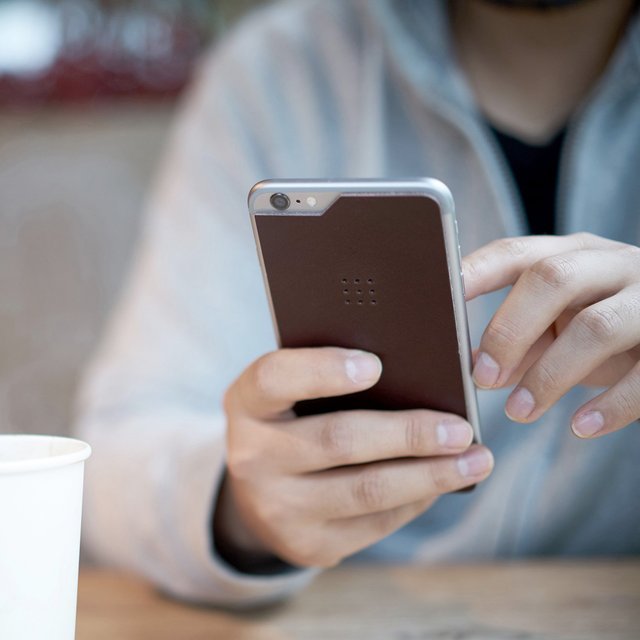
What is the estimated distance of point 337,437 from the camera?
56 centimetres

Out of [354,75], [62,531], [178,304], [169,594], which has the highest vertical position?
[354,75]

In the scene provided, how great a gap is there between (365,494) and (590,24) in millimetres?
628

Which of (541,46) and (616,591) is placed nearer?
(616,591)

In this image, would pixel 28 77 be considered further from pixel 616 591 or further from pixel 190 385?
pixel 616 591

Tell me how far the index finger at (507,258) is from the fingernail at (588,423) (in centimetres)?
9

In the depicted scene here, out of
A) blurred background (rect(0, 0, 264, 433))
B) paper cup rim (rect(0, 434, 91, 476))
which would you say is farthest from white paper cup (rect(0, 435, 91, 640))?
blurred background (rect(0, 0, 264, 433))

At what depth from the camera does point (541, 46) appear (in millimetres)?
958

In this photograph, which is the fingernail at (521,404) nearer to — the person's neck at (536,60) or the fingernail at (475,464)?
the fingernail at (475,464)

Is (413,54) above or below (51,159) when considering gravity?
above

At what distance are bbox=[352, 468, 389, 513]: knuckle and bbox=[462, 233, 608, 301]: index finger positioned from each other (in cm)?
15

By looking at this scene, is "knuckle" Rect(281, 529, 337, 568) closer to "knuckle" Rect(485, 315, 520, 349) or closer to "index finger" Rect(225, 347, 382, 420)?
"index finger" Rect(225, 347, 382, 420)

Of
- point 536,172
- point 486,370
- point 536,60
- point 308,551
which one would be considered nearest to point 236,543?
point 308,551

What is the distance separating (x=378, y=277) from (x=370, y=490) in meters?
0.17

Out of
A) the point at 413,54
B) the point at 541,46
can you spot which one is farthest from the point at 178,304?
the point at 541,46
